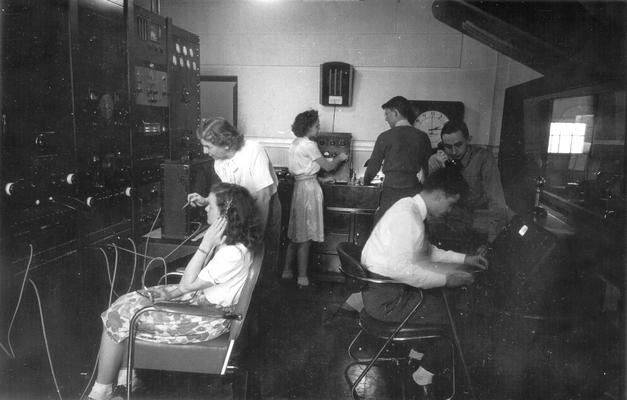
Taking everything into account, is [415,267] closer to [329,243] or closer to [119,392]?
[119,392]

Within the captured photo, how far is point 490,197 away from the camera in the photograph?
363 cm

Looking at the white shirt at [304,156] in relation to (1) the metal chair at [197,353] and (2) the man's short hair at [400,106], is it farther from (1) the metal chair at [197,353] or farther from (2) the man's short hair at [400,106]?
(1) the metal chair at [197,353]

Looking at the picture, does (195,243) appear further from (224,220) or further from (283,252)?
(283,252)

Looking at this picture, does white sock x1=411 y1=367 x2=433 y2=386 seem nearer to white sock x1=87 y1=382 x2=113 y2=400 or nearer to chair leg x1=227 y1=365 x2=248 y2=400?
chair leg x1=227 y1=365 x2=248 y2=400

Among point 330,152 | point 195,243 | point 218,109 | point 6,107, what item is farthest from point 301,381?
point 218,109

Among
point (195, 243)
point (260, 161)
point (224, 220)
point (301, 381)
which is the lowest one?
point (301, 381)

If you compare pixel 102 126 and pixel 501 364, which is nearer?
pixel 102 126

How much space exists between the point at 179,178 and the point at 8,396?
1414mm

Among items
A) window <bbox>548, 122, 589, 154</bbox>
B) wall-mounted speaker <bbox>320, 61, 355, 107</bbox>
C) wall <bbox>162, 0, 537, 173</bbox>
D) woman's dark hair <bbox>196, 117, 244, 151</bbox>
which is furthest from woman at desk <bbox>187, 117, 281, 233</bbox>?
wall <bbox>162, 0, 537, 173</bbox>

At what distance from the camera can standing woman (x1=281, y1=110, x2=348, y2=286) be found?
449 centimetres

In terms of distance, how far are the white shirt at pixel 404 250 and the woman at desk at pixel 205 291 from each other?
0.65m

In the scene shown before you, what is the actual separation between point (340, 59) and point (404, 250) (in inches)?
128

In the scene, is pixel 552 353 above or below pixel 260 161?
below

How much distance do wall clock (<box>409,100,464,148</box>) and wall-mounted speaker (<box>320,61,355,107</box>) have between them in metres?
0.70
